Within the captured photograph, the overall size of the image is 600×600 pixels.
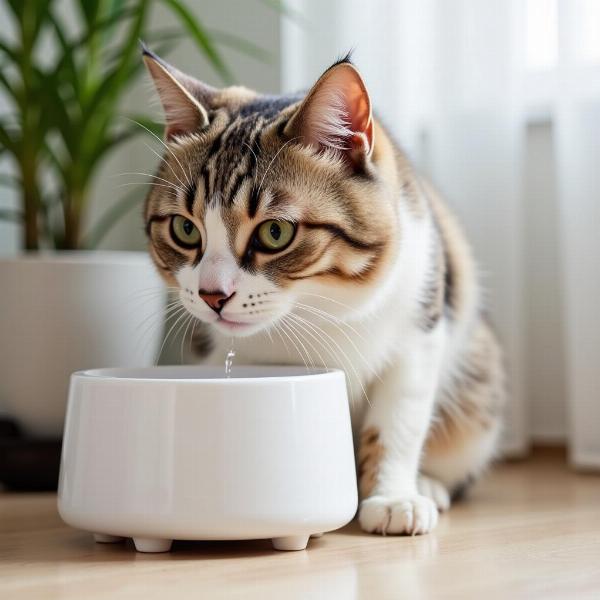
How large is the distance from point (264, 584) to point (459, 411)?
56cm

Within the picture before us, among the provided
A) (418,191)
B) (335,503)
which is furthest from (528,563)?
(418,191)

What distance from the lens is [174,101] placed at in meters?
1.12

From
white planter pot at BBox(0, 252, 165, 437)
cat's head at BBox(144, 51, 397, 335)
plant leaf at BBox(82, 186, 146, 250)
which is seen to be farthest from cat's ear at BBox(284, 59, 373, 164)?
plant leaf at BBox(82, 186, 146, 250)

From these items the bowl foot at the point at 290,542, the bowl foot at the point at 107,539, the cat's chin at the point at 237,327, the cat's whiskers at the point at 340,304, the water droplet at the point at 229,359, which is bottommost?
the bowl foot at the point at 107,539

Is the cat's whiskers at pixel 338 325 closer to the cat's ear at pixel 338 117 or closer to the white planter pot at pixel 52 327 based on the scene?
the cat's ear at pixel 338 117

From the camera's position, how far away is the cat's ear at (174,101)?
109 centimetres

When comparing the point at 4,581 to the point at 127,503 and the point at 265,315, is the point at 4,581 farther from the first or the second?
the point at 265,315

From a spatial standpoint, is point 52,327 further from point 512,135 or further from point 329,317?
point 512,135

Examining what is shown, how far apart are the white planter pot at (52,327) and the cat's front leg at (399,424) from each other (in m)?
0.45

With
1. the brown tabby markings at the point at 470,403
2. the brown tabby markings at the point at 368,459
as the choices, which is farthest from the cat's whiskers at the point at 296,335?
the brown tabby markings at the point at 470,403

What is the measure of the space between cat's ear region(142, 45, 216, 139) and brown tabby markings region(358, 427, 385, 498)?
430 millimetres

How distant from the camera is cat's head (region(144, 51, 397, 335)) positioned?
992mm

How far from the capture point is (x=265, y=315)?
39.9 inches

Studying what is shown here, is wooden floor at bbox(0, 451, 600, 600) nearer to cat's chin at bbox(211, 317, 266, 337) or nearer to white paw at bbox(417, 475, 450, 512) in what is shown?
white paw at bbox(417, 475, 450, 512)
